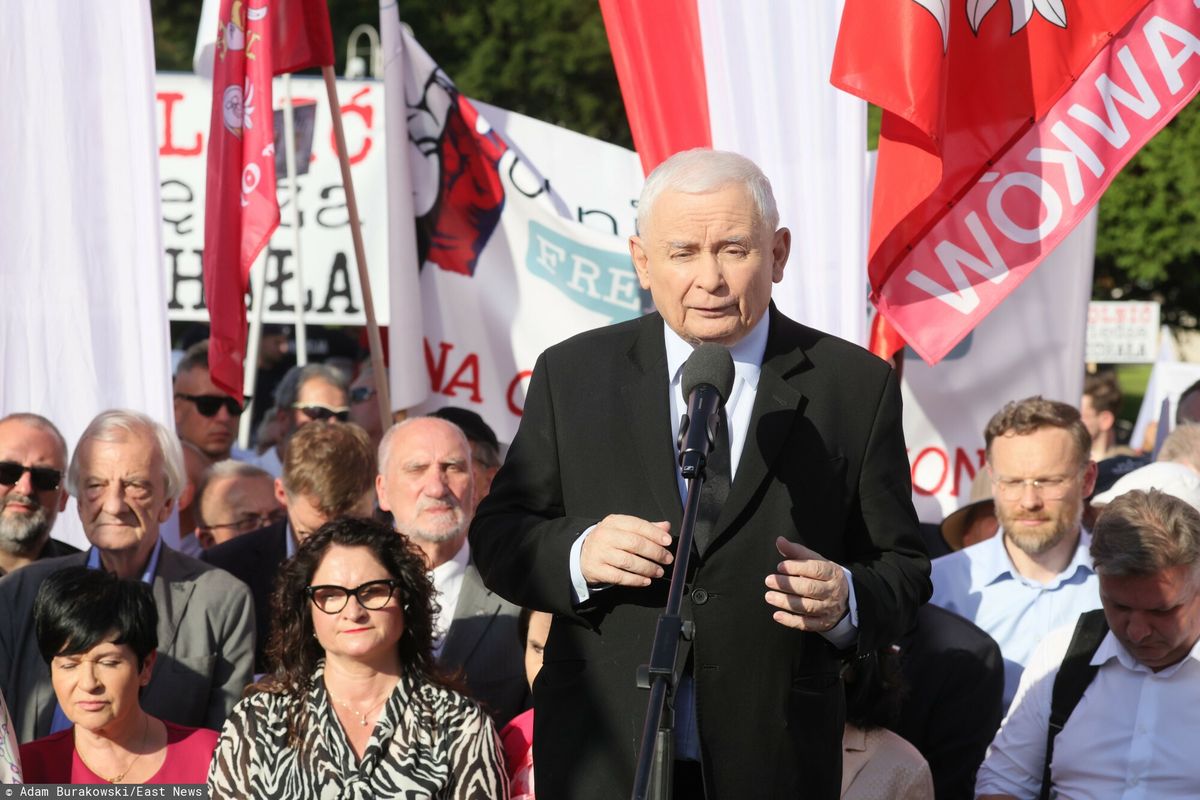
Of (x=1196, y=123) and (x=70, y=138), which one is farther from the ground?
A: (x=1196, y=123)

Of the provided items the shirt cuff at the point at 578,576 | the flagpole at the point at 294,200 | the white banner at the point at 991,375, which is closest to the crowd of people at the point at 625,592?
the shirt cuff at the point at 578,576

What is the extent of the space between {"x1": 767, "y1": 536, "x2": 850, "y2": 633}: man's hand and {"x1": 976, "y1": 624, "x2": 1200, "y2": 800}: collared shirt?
2.20 meters

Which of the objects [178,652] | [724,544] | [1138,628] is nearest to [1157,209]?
[1138,628]

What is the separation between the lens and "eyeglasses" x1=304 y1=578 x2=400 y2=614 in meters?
4.69

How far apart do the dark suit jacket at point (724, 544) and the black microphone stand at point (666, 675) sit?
1.33ft

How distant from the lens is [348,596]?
15.4 feet

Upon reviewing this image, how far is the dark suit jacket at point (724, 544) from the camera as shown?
2.93 m

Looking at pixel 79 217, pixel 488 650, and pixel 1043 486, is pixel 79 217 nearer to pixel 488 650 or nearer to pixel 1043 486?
pixel 488 650

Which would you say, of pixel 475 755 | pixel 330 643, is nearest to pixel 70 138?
pixel 330 643

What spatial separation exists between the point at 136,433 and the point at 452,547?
1.11 metres

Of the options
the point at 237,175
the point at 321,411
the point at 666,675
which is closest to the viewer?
the point at 666,675

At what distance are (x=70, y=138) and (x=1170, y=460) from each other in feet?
14.9

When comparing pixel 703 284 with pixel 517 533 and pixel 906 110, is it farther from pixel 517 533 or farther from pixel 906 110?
pixel 906 110

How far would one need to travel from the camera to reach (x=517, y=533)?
3053 millimetres
